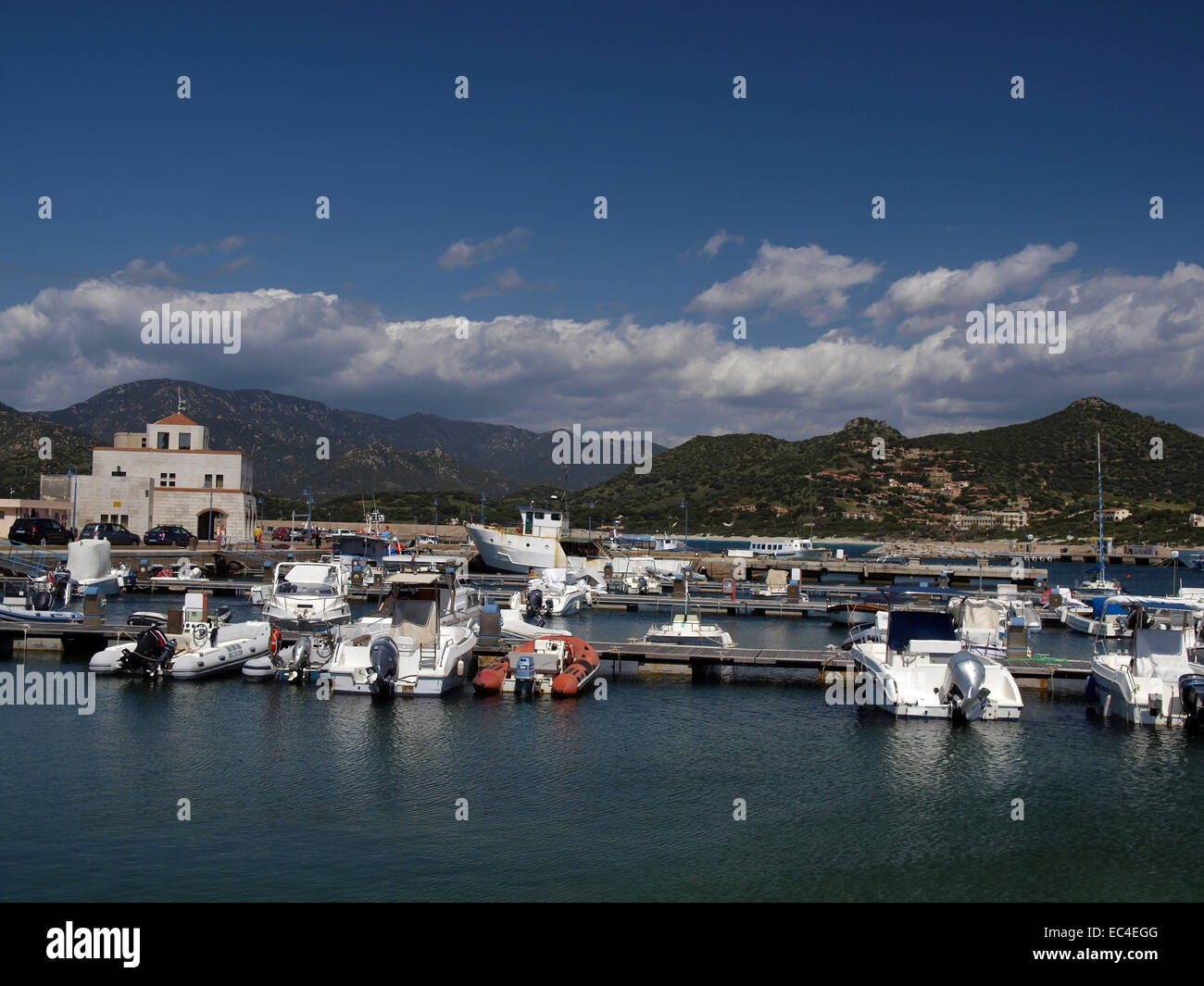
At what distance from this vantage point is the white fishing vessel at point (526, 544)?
88.2 m

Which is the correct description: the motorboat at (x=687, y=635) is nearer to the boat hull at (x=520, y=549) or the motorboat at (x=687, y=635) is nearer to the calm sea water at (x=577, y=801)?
the calm sea water at (x=577, y=801)

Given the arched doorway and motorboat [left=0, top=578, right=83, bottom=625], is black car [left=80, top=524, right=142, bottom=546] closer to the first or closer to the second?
the arched doorway

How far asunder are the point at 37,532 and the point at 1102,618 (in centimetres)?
7663

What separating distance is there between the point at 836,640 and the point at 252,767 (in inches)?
1391

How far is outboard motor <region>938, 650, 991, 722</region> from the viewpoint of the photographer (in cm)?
2948

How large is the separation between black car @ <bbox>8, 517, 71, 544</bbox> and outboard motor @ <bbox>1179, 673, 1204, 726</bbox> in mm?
78509

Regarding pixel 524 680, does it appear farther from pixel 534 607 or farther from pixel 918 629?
pixel 534 607

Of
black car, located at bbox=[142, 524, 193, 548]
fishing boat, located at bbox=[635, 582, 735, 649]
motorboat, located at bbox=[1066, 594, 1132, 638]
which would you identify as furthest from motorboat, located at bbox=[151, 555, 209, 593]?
motorboat, located at bbox=[1066, 594, 1132, 638]

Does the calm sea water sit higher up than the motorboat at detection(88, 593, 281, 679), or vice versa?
the motorboat at detection(88, 593, 281, 679)
